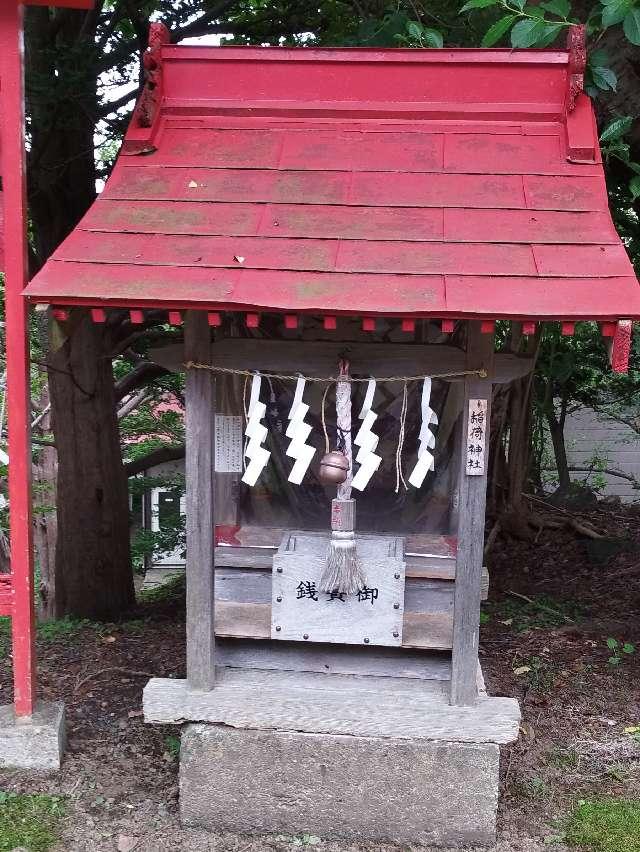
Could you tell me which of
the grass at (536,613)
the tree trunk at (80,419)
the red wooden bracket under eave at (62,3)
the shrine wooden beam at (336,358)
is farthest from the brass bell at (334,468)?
the tree trunk at (80,419)

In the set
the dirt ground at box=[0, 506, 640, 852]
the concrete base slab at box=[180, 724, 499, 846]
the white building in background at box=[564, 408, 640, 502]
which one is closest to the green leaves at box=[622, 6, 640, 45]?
the concrete base slab at box=[180, 724, 499, 846]

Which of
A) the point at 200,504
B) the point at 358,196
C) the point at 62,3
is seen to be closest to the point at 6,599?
the point at 200,504

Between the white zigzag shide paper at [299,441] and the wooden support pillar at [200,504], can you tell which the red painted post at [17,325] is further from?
the white zigzag shide paper at [299,441]

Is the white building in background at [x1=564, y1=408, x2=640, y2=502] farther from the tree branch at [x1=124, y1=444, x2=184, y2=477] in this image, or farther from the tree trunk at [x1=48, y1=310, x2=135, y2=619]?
the tree trunk at [x1=48, y1=310, x2=135, y2=619]

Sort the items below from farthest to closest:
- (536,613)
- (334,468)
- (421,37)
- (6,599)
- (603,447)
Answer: (603,447) < (536,613) < (421,37) < (6,599) < (334,468)

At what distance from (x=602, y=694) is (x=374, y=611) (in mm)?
2331

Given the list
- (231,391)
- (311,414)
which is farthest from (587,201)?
(231,391)

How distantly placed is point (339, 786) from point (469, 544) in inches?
50.6

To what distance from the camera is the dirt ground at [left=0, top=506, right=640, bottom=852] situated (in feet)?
11.7

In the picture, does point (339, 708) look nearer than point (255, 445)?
No

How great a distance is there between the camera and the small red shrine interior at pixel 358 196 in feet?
9.78

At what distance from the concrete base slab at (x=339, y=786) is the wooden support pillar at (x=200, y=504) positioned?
0.36m

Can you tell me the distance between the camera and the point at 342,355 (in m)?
3.34

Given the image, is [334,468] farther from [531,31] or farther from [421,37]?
[421,37]
